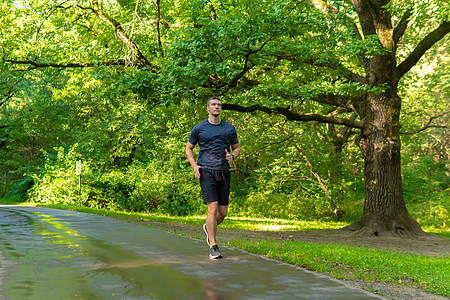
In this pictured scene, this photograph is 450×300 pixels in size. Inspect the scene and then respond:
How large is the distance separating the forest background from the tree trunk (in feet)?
4.20

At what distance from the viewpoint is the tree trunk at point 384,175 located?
14.1 m

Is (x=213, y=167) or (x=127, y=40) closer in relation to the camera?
(x=213, y=167)

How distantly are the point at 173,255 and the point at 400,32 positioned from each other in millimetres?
11989

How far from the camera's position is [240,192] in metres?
29.3

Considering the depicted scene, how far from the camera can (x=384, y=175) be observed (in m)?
14.2

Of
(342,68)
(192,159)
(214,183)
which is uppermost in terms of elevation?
(342,68)

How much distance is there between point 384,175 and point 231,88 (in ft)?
17.8

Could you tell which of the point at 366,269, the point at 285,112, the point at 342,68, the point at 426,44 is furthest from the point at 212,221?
the point at 426,44

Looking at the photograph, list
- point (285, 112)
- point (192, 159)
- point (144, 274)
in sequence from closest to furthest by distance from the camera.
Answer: point (144, 274)
point (192, 159)
point (285, 112)

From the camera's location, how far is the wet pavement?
4695 millimetres

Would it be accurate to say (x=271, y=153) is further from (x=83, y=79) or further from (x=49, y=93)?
(x=49, y=93)

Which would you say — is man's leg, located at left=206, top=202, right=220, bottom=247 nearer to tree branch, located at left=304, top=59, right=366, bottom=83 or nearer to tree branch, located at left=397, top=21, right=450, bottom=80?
tree branch, located at left=304, top=59, right=366, bottom=83

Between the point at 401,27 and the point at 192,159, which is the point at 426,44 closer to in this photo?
the point at 401,27

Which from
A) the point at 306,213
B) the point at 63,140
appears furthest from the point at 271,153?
the point at 63,140
